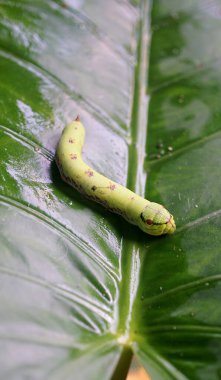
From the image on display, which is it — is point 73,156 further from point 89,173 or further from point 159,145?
point 159,145

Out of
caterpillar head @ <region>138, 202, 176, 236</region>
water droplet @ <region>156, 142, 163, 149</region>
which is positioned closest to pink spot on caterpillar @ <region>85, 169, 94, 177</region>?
caterpillar head @ <region>138, 202, 176, 236</region>

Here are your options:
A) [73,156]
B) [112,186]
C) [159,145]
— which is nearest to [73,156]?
[73,156]

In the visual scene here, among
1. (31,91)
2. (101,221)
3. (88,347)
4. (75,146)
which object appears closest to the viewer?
(88,347)

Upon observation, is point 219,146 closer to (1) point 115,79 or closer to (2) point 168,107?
(2) point 168,107

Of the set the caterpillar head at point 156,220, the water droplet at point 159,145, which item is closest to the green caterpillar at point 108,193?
the caterpillar head at point 156,220

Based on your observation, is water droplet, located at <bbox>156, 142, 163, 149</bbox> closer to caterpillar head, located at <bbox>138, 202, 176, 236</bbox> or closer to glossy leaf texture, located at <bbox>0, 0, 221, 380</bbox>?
glossy leaf texture, located at <bbox>0, 0, 221, 380</bbox>

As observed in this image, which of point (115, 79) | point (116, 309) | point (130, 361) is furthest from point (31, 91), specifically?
point (130, 361)

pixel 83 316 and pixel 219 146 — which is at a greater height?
pixel 219 146
